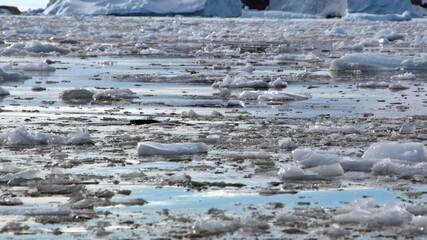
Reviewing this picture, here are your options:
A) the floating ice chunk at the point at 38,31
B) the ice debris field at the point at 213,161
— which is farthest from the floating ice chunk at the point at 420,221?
the floating ice chunk at the point at 38,31

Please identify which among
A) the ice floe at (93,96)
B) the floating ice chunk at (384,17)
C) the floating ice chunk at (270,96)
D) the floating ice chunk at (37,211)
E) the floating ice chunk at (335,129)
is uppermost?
the floating ice chunk at (37,211)

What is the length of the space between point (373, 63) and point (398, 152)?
8.03 meters

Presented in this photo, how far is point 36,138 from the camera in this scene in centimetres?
509

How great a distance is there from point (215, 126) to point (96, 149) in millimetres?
1292

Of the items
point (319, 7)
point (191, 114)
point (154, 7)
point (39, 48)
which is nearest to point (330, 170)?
point (191, 114)

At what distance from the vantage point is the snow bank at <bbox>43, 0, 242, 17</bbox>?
163 feet

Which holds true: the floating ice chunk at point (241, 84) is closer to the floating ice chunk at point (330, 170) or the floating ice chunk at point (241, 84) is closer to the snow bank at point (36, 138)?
the snow bank at point (36, 138)

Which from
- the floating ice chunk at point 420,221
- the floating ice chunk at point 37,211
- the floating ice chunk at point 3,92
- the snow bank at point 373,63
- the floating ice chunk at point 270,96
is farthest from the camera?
the snow bank at point 373,63

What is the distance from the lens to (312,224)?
3146 mm

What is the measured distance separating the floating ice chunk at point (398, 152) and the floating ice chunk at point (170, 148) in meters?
0.96

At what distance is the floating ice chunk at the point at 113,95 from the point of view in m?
7.86

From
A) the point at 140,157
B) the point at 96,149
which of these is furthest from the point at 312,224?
the point at 96,149

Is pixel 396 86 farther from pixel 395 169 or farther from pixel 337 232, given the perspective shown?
pixel 337 232

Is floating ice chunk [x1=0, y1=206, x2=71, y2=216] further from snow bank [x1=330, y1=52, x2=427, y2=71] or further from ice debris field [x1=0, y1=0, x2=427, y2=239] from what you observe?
snow bank [x1=330, y1=52, x2=427, y2=71]
